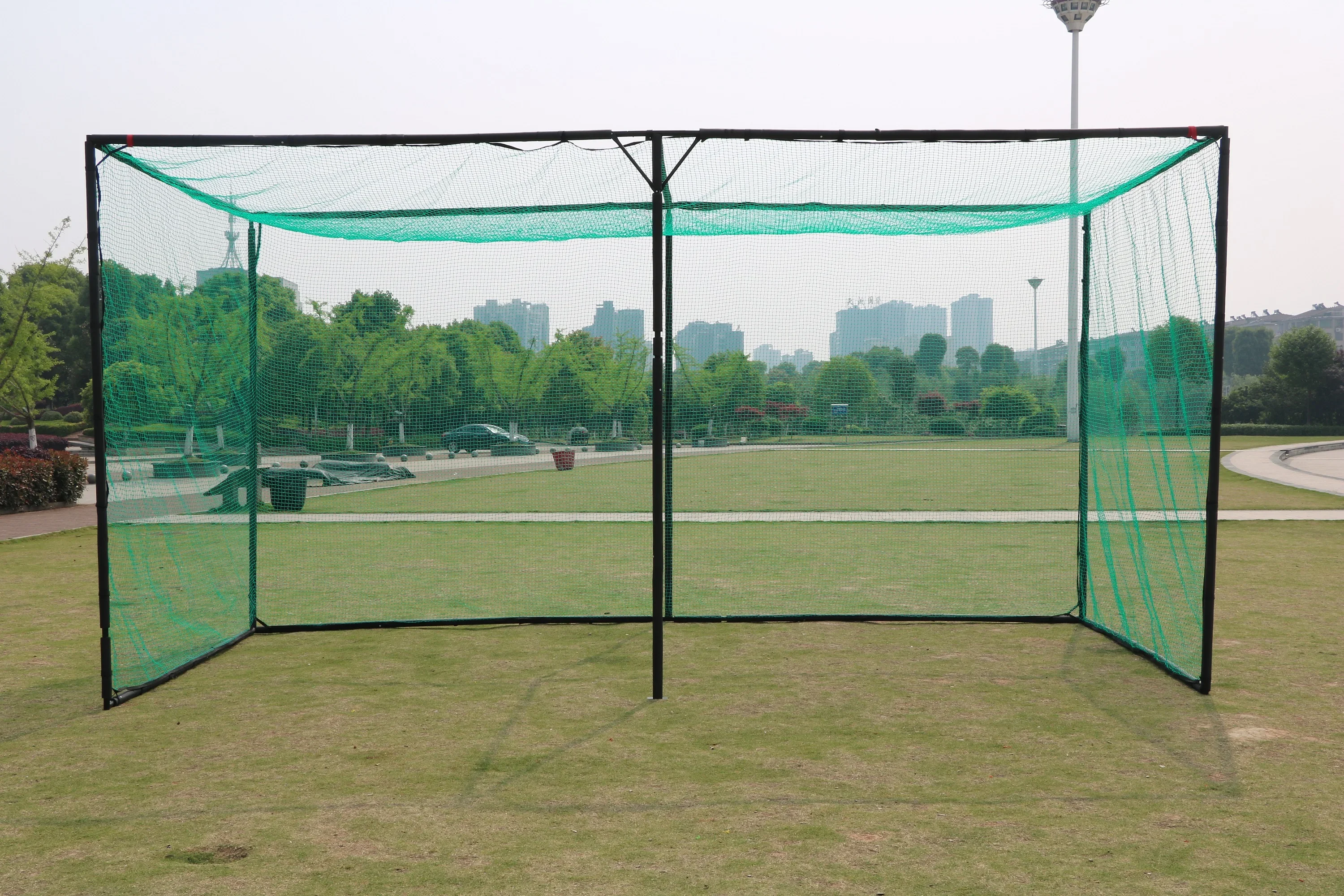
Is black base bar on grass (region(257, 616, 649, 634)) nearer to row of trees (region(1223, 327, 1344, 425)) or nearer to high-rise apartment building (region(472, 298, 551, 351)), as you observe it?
high-rise apartment building (region(472, 298, 551, 351))

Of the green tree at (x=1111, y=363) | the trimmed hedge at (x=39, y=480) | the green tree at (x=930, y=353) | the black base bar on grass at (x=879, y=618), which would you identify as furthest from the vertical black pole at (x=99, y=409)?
the trimmed hedge at (x=39, y=480)

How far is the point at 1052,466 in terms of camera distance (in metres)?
9.03

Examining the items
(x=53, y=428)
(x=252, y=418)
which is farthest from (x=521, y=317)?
(x=53, y=428)

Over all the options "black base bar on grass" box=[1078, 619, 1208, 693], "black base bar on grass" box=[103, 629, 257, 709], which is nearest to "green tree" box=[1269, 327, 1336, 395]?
"black base bar on grass" box=[1078, 619, 1208, 693]

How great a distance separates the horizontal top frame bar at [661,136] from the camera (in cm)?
493

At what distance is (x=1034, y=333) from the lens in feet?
22.8

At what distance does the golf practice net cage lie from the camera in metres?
5.21

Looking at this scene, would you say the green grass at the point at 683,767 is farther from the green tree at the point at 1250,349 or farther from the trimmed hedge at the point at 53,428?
the green tree at the point at 1250,349

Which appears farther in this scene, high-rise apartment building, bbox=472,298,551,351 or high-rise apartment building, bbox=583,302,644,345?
high-rise apartment building, bbox=583,302,644,345

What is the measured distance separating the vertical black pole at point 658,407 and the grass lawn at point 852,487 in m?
2.83

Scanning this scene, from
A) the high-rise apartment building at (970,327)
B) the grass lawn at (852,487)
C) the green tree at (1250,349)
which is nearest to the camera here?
the grass lawn at (852,487)

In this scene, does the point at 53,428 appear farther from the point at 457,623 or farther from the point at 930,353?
the point at 930,353

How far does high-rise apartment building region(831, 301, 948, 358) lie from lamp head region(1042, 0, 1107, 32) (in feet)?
156

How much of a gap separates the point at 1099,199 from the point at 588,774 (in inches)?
166
